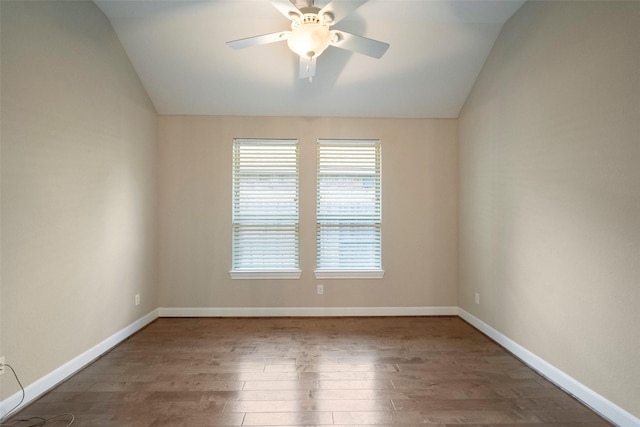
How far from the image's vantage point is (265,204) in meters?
3.74

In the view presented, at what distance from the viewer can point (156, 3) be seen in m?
2.63

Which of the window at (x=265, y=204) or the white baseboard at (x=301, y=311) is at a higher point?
the window at (x=265, y=204)

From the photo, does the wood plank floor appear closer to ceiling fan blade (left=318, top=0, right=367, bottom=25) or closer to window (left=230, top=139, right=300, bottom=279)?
window (left=230, top=139, right=300, bottom=279)

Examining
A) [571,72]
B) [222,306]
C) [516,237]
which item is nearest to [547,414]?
[516,237]

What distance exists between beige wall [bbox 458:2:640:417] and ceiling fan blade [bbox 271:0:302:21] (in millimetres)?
2034

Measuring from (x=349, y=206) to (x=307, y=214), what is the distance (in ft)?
1.83

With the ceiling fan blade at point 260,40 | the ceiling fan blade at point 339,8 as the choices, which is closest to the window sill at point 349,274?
the ceiling fan blade at point 260,40

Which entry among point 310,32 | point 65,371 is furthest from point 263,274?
point 310,32

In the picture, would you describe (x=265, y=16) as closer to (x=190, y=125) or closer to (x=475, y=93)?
(x=190, y=125)

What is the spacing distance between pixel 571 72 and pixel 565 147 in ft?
1.80

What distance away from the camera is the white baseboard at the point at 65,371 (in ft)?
6.20

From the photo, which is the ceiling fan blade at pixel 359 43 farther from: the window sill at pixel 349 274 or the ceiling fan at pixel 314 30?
the window sill at pixel 349 274

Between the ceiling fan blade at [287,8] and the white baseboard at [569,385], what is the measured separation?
3.26 metres

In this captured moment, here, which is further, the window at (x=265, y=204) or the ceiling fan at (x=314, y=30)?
the window at (x=265, y=204)
